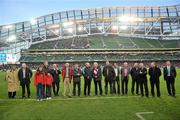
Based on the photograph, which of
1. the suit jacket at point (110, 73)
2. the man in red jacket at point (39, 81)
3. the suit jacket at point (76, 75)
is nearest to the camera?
the man in red jacket at point (39, 81)

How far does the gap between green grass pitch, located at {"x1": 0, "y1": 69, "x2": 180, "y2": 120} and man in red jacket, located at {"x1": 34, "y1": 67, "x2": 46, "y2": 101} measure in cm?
67

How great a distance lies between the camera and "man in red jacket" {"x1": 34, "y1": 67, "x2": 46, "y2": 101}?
14.5m

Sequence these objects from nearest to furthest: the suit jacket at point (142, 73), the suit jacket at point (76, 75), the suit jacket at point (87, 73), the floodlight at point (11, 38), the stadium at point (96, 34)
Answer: the suit jacket at point (142, 73)
the suit jacket at point (76, 75)
the suit jacket at point (87, 73)
the stadium at point (96, 34)
the floodlight at point (11, 38)

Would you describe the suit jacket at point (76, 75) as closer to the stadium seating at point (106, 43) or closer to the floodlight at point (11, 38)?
the stadium seating at point (106, 43)

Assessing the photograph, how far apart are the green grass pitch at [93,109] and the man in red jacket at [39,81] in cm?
67

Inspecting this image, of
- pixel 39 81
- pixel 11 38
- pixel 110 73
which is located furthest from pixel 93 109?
pixel 11 38

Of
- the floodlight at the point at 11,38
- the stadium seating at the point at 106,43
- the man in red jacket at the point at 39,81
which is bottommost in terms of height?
the man in red jacket at the point at 39,81

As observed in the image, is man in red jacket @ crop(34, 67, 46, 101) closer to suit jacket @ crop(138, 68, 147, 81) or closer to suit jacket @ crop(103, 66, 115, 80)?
suit jacket @ crop(103, 66, 115, 80)

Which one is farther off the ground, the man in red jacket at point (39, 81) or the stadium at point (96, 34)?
the stadium at point (96, 34)

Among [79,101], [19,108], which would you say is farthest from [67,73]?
[19,108]

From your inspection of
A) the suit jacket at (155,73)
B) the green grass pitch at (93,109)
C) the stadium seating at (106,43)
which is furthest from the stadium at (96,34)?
the green grass pitch at (93,109)

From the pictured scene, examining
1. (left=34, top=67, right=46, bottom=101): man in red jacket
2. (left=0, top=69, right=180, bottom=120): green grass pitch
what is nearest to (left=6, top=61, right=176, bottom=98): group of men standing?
(left=34, top=67, right=46, bottom=101): man in red jacket

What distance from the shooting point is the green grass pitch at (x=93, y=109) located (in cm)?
1031

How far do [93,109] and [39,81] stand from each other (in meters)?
3.95
